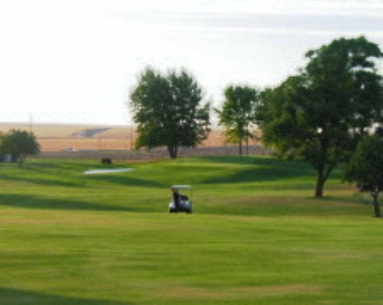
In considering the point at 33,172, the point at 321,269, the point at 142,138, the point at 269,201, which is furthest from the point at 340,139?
the point at 142,138

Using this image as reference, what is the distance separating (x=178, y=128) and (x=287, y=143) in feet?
201

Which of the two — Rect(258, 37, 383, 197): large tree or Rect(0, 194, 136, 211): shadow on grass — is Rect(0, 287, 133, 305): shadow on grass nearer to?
Rect(0, 194, 136, 211): shadow on grass

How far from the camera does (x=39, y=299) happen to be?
17.8m

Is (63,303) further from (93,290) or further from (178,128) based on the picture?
(178,128)

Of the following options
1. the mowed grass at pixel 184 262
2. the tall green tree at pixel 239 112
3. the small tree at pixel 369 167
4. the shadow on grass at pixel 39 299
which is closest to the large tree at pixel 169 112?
the tall green tree at pixel 239 112

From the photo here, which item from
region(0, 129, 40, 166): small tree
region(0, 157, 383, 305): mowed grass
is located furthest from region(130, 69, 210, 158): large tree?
region(0, 157, 383, 305): mowed grass

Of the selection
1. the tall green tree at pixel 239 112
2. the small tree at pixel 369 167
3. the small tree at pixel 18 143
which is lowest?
the small tree at pixel 369 167

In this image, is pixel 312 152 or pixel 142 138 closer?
pixel 312 152

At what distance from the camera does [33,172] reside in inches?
3895

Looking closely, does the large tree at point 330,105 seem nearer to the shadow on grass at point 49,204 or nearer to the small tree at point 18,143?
the shadow on grass at point 49,204

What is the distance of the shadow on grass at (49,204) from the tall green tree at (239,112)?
6960cm

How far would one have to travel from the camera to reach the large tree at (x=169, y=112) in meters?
130

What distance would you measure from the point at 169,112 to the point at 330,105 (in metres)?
65.7

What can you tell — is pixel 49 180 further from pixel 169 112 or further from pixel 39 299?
pixel 39 299
